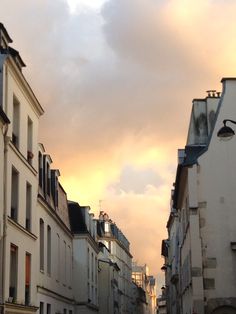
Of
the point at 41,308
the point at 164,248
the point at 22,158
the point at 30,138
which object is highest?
the point at 164,248

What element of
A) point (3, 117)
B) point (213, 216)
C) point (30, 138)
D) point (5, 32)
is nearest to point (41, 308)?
point (30, 138)

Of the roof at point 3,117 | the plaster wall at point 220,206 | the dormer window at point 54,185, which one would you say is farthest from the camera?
the dormer window at point 54,185

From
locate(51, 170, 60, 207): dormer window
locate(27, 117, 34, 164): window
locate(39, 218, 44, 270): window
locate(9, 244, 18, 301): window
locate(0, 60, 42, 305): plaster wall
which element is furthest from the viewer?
locate(51, 170, 60, 207): dormer window

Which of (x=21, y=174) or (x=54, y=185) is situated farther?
(x=54, y=185)

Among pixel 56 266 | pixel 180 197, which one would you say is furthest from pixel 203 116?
pixel 56 266

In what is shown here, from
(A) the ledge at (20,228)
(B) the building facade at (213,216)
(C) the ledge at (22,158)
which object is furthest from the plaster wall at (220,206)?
(C) the ledge at (22,158)

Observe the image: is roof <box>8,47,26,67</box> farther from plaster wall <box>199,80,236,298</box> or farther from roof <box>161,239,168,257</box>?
roof <box>161,239,168,257</box>

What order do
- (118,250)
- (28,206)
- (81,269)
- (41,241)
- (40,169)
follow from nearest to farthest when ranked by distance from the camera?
(28,206) < (41,241) < (40,169) < (81,269) < (118,250)

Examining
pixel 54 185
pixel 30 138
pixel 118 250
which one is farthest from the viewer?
pixel 118 250

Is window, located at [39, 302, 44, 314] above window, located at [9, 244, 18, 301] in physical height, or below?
below

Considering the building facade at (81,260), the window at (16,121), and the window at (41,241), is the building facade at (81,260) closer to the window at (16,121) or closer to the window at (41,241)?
the window at (41,241)

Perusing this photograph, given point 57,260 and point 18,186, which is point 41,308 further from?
point 18,186

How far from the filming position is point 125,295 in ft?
295

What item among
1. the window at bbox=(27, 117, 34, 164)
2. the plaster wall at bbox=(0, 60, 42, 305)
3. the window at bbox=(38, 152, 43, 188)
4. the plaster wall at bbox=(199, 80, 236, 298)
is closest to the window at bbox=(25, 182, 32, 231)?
the plaster wall at bbox=(0, 60, 42, 305)
